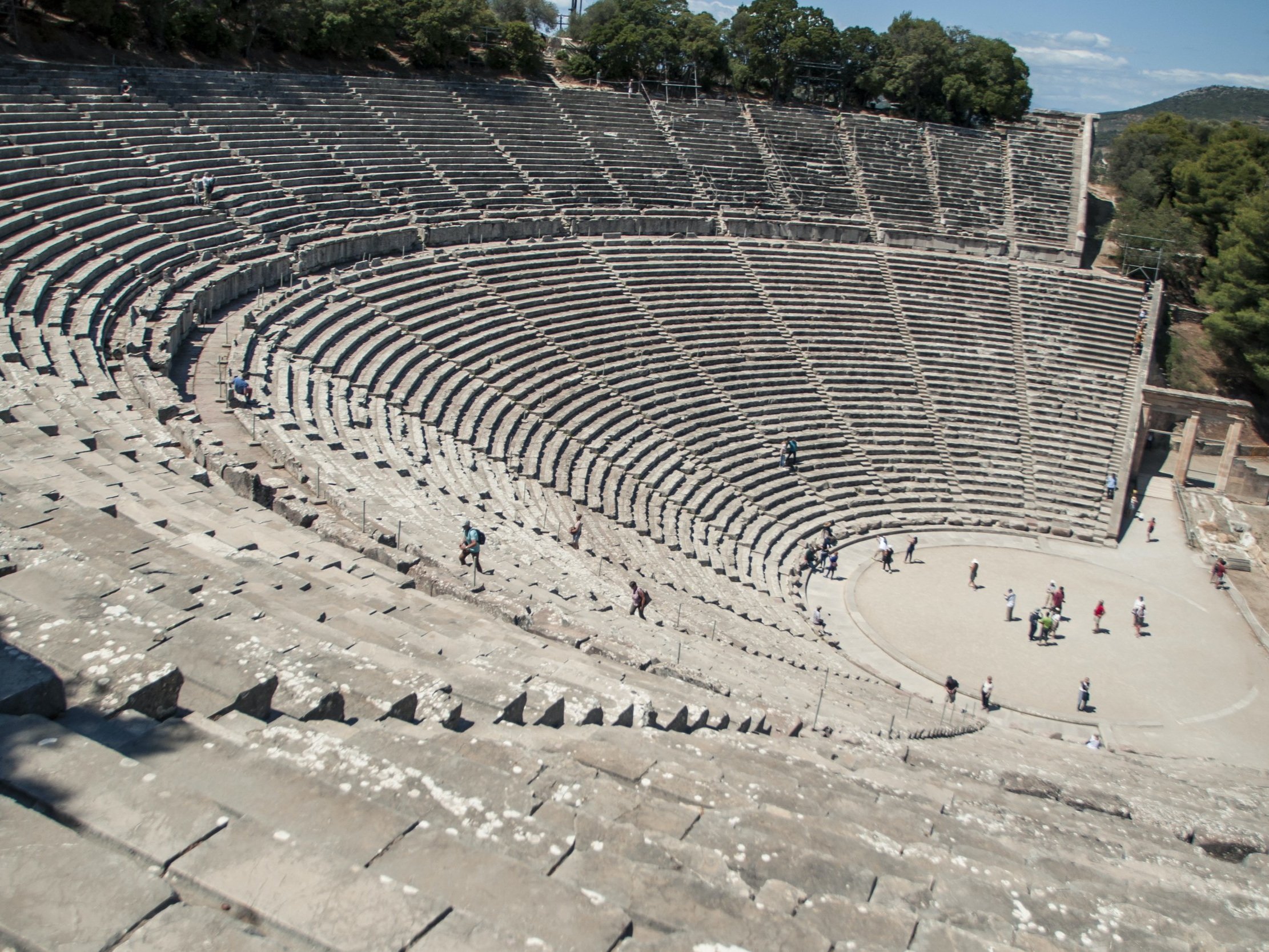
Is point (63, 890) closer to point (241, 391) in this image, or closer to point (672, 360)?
point (241, 391)

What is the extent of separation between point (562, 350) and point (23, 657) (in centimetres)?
2168

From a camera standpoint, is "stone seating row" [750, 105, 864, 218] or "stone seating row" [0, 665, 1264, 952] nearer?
"stone seating row" [0, 665, 1264, 952]

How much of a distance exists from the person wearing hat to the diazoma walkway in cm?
959

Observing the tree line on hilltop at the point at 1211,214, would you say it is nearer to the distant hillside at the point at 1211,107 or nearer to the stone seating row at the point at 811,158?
the stone seating row at the point at 811,158

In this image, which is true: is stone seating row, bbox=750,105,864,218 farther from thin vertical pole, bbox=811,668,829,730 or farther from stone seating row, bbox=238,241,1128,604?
thin vertical pole, bbox=811,668,829,730

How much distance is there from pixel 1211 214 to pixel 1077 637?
28.7m

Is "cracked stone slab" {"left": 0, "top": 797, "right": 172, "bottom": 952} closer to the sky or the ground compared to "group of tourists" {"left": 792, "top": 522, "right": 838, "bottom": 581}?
closer to the sky

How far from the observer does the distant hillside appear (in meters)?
146

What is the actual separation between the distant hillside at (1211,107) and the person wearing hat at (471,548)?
481 ft

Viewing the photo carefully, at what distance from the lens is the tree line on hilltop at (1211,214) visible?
34094 mm

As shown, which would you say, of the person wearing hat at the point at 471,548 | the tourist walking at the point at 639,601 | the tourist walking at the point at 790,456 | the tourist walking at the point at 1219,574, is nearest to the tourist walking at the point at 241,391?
the person wearing hat at the point at 471,548

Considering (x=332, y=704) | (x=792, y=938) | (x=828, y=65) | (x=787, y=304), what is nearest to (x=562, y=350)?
(x=787, y=304)

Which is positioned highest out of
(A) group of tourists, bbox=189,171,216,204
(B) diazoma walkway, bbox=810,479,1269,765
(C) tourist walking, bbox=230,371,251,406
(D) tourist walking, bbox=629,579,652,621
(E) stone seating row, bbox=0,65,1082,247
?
(E) stone seating row, bbox=0,65,1082,247

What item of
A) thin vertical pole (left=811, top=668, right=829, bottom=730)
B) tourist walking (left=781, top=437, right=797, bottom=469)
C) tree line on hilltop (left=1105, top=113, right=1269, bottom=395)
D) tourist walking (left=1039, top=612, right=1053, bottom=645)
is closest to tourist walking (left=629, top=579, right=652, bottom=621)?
thin vertical pole (left=811, top=668, right=829, bottom=730)
